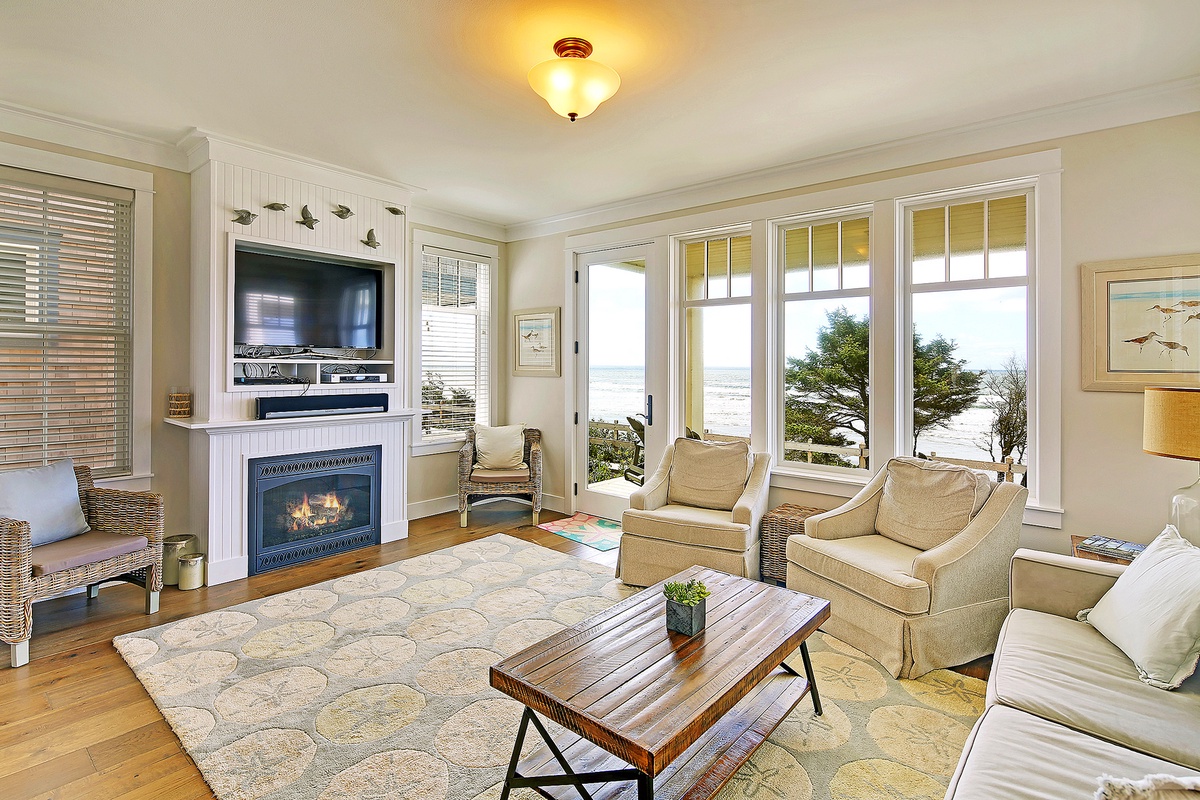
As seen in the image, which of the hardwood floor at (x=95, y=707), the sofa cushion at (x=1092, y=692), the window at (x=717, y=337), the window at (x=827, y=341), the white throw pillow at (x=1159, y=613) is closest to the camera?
the sofa cushion at (x=1092, y=692)

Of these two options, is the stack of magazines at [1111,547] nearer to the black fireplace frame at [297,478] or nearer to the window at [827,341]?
the window at [827,341]

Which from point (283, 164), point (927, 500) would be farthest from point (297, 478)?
point (927, 500)

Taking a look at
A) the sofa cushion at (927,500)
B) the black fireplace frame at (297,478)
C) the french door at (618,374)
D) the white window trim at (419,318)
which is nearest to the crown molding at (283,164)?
the white window trim at (419,318)

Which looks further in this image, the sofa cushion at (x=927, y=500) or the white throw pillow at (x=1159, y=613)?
the sofa cushion at (x=927, y=500)

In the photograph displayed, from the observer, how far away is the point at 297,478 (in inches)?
159

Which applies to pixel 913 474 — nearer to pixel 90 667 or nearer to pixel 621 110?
pixel 621 110

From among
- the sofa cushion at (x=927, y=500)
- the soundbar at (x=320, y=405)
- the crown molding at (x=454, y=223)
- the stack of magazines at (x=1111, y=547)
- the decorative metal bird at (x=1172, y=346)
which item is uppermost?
the crown molding at (x=454, y=223)

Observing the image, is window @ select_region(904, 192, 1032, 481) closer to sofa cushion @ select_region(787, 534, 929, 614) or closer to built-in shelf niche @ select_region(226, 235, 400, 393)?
sofa cushion @ select_region(787, 534, 929, 614)

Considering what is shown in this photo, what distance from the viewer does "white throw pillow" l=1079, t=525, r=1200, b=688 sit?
1.68 metres

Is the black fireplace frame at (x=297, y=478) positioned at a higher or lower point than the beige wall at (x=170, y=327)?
lower

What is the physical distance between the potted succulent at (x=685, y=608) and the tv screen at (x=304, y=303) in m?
3.36

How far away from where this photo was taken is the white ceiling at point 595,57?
2285 mm

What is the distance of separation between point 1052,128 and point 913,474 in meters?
2.00

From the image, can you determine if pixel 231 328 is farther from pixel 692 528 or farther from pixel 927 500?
pixel 927 500
